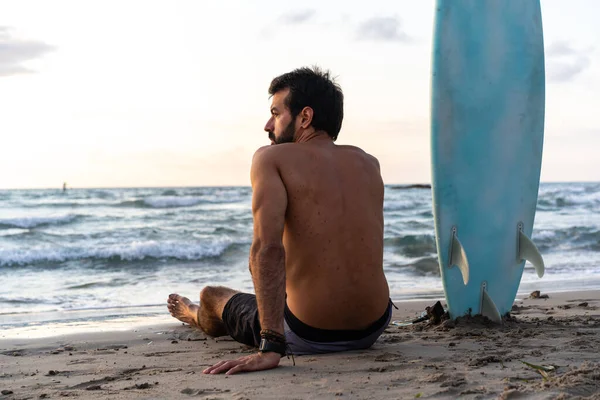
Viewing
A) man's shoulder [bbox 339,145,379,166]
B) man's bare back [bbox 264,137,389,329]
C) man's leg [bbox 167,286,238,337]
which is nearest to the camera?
man's bare back [bbox 264,137,389,329]

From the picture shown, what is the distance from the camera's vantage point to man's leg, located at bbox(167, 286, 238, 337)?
11.1ft

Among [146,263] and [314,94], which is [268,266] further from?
[146,263]

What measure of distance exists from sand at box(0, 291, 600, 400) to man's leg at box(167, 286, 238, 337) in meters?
0.06

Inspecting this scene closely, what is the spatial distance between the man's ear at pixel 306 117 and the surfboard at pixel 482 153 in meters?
1.14

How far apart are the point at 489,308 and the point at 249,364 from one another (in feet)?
5.59

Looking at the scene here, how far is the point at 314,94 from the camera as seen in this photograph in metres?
2.80

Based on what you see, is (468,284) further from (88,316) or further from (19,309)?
(19,309)

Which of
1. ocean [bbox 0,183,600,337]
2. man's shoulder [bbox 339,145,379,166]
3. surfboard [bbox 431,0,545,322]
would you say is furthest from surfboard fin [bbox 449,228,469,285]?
ocean [bbox 0,183,600,337]

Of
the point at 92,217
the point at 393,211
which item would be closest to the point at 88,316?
the point at 92,217

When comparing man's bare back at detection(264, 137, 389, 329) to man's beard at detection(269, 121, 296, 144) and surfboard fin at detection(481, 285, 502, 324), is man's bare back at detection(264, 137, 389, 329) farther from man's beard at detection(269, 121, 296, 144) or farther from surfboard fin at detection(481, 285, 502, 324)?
surfboard fin at detection(481, 285, 502, 324)

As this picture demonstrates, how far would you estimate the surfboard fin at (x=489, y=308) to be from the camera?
12.1 feet

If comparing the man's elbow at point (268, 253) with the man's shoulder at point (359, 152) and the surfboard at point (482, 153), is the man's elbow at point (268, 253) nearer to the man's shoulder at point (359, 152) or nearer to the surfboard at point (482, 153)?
the man's shoulder at point (359, 152)

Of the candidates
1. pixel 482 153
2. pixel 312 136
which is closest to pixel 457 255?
pixel 482 153

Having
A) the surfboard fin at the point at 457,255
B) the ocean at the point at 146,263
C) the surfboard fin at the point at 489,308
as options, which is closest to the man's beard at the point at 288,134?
the surfboard fin at the point at 457,255
